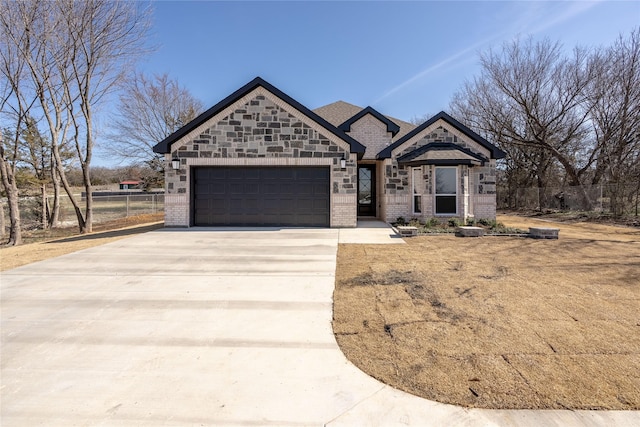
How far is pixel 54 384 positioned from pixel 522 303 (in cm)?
562

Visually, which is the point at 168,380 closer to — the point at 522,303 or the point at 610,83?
the point at 522,303

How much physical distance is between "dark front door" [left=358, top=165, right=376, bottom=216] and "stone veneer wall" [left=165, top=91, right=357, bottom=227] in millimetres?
4488

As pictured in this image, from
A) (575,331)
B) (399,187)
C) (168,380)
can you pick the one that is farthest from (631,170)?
(168,380)

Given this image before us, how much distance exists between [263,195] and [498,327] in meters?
10.1

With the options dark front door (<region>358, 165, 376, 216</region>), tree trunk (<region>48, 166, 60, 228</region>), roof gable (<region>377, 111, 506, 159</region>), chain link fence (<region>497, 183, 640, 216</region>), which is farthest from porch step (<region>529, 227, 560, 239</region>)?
tree trunk (<region>48, 166, 60, 228</region>)

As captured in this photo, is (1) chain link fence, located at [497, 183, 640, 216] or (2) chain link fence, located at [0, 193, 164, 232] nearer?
(2) chain link fence, located at [0, 193, 164, 232]

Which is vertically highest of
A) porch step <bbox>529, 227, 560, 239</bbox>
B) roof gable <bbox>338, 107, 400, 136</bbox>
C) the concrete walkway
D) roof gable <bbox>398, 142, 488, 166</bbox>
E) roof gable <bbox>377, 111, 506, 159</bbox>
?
roof gable <bbox>338, 107, 400, 136</bbox>

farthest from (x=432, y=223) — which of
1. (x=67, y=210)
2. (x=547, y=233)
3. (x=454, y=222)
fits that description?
(x=67, y=210)

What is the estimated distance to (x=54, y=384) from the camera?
2.99 m

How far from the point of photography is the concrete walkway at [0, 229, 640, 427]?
Answer: 2.54 meters

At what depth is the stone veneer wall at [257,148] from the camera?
1252 cm

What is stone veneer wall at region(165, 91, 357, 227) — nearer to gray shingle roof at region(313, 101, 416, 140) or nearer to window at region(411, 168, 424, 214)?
window at region(411, 168, 424, 214)

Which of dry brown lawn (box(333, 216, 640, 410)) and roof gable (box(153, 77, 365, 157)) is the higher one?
roof gable (box(153, 77, 365, 157))

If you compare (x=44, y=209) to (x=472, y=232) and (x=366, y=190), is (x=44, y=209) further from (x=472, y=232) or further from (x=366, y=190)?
(x=472, y=232)
